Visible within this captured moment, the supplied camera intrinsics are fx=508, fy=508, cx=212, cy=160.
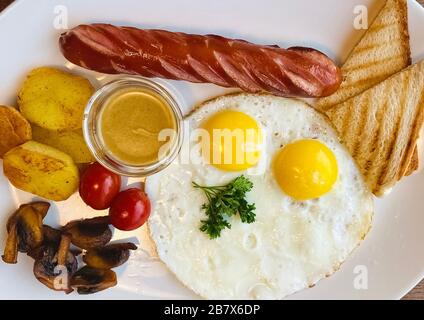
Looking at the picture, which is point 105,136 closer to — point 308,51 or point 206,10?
point 206,10

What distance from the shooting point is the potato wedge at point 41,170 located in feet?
6.52

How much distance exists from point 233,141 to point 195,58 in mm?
367

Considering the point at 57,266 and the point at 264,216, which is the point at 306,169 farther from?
the point at 57,266

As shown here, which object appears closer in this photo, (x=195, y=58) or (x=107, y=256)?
(x=195, y=58)

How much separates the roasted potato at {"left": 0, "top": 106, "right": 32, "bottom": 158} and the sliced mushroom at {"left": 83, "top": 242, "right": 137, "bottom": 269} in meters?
0.55

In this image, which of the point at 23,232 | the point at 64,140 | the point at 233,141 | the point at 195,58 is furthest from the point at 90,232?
the point at 195,58

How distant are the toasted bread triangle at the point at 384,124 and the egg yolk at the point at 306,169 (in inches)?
5.3

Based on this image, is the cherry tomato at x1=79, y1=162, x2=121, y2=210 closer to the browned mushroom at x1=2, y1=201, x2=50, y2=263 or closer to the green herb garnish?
the browned mushroom at x1=2, y1=201, x2=50, y2=263

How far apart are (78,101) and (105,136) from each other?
0.59ft

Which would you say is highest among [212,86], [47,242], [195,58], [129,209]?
[195,58]

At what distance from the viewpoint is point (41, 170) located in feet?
6.54

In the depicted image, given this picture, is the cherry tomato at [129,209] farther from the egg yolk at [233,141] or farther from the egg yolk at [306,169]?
the egg yolk at [306,169]

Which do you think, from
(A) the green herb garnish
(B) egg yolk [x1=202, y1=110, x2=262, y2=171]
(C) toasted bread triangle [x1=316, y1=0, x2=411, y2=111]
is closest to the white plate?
(C) toasted bread triangle [x1=316, y1=0, x2=411, y2=111]

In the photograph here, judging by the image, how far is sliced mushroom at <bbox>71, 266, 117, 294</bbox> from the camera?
211 centimetres
